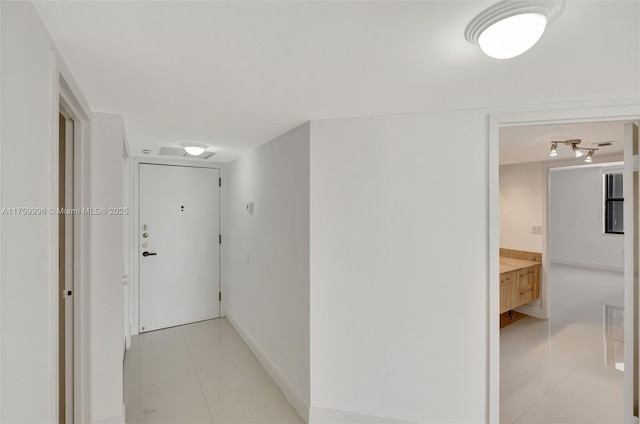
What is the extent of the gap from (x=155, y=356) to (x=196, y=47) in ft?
10.7

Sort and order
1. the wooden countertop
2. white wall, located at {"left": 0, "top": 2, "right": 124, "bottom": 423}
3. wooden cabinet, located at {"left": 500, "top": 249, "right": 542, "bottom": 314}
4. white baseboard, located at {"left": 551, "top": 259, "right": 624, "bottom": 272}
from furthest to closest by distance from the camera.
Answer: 1. white baseboard, located at {"left": 551, "top": 259, "right": 624, "bottom": 272}
2. the wooden countertop
3. wooden cabinet, located at {"left": 500, "top": 249, "right": 542, "bottom": 314}
4. white wall, located at {"left": 0, "top": 2, "right": 124, "bottom": 423}

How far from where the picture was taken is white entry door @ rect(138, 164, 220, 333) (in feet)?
12.5

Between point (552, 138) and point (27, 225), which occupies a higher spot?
point (552, 138)

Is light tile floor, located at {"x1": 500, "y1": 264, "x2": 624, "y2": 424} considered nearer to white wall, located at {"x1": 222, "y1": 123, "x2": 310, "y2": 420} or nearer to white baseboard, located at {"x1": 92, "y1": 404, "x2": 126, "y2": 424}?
white wall, located at {"x1": 222, "y1": 123, "x2": 310, "y2": 420}

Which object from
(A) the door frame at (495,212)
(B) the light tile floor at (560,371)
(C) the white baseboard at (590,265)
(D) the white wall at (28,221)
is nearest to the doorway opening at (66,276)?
(D) the white wall at (28,221)

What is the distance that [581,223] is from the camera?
752 centimetres

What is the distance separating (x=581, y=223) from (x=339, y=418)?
8.45 m

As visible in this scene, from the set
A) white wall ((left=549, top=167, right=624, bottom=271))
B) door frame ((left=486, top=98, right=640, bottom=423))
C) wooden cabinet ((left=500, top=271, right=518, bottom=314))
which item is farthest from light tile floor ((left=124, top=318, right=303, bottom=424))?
white wall ((left=549, top=167, right=624, bottom=271))

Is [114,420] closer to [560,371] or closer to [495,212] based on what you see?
[495,212]

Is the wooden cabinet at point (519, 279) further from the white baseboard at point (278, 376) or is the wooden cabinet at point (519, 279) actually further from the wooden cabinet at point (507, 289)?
the white baseboard at point (278, 376)

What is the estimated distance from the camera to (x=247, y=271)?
3502mm

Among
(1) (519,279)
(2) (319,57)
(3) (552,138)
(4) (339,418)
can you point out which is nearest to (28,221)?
(2) (319,57)

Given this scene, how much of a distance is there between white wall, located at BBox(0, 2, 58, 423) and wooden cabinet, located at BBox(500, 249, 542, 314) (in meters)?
4.09

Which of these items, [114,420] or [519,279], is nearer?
[114,420]
